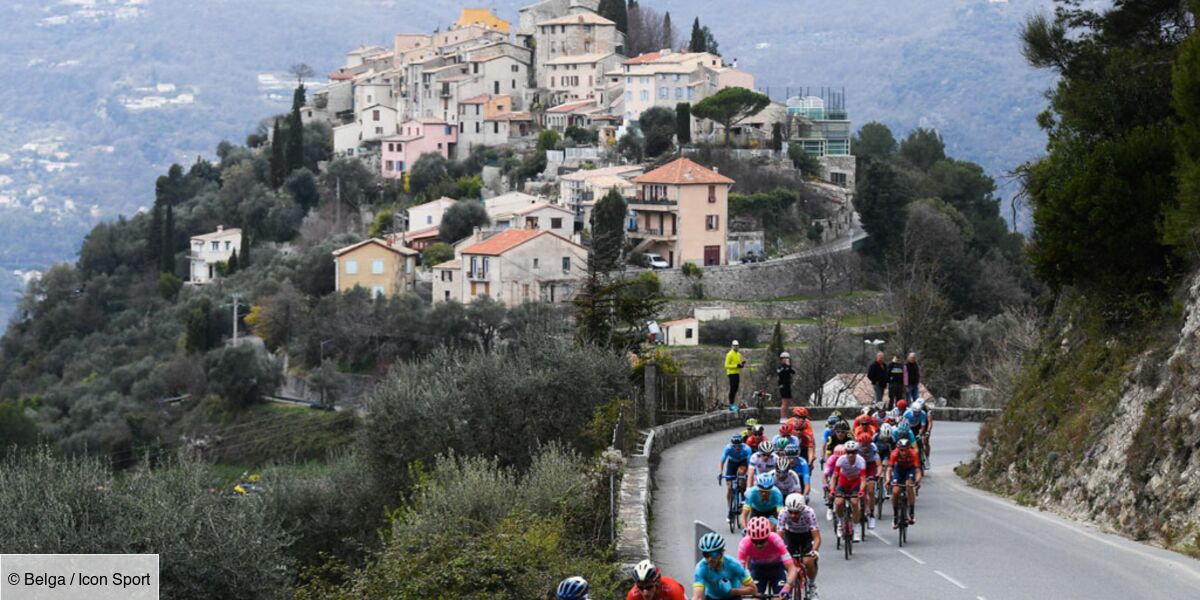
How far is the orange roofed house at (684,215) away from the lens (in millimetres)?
90312

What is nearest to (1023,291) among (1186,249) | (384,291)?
(384,291)

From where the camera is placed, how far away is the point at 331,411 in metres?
77.2

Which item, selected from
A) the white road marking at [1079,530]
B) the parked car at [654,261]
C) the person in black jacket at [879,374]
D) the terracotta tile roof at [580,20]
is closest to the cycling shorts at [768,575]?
the white road marking at [1079,530]

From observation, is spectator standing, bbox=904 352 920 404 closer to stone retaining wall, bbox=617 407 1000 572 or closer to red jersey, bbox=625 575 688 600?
stone retaining wall, bbox=617 407 1000 572

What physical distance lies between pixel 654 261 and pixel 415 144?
36209mm

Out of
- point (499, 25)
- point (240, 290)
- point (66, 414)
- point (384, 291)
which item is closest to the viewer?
point (66, 414)

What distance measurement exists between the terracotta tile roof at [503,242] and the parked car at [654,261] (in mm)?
5470

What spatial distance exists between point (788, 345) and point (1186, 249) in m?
53.3

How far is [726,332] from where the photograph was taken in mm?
80500

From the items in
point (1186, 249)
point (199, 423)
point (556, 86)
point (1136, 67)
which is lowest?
point (199, 423)

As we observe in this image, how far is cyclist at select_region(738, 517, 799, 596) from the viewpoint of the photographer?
46.4 ft

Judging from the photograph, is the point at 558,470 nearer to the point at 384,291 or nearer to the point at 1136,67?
the point at 1136,67

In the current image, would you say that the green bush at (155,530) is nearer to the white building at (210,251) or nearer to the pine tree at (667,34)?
the white building at (210,251)

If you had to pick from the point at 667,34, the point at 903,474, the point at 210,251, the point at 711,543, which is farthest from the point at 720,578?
the point at 667,34
